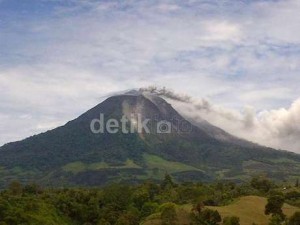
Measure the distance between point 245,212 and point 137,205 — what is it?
3442cm

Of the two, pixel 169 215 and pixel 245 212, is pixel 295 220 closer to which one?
pixel 169 215

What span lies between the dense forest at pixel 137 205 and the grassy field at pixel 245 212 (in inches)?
16.1

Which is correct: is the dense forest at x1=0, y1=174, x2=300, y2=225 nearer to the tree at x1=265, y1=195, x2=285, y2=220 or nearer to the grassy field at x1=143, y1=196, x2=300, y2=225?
the tree at x1=265, y1=195, x2=285, y2=220

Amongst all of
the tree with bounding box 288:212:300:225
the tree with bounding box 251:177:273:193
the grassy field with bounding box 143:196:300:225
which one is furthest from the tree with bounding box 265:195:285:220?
the tree with bounding box 251:177:273:193

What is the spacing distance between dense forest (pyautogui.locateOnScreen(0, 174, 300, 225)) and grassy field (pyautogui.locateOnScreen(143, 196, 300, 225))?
1.34 feet

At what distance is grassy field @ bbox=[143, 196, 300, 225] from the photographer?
8627 centimetres

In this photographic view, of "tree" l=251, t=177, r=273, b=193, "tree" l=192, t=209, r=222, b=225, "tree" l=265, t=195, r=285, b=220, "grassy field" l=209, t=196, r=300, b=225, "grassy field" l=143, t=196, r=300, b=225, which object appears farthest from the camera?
"tree" l=251, t=177, r=273, b=193

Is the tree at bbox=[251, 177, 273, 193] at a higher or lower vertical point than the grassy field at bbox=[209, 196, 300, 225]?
higher

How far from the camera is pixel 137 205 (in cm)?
12100

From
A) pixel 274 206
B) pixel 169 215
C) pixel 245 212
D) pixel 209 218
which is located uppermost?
pixel 274 206

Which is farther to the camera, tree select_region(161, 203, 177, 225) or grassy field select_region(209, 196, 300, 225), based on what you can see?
grassy field select_region(209, 196, 300, 225)

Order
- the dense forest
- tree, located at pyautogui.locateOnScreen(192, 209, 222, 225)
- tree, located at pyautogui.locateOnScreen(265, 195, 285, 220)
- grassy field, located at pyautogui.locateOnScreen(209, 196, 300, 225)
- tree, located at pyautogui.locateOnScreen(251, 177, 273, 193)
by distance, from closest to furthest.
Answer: tree, located at pyautogui.locateOnScreen(192, 209, 222, 225) → the dense forest → tree, located at pyautogui.locateOnScreen(265, 195, 285, 220) → grassy field, located at pyautogui.locateOnScreen(209, 196, 300, 225) → tree, located at pyautogui.locateOnScreen(251, 177, 273, 193)

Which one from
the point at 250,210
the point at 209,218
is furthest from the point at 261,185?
the point at 209,218

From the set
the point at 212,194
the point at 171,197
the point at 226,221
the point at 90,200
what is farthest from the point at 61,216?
the point at 226,221
